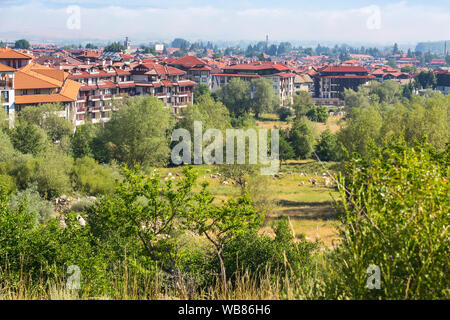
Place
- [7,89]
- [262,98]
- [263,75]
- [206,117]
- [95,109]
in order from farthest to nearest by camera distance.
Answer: [263,75] < [262,98] < [95,109] < [206,117] < [7,89]

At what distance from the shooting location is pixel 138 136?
26406 millimetres

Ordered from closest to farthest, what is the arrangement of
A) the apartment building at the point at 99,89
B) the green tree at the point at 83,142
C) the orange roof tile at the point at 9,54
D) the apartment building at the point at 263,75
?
the green tree at the point at 83,142 < the orange roof tile at the point at 9,54 < the apartment building at the point at 99,89 < the apartment building at the point at 263,75

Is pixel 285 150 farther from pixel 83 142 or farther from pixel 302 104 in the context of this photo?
pixel 302 104

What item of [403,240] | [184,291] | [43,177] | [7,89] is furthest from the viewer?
[7,89]

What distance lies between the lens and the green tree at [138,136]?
85.8 ft

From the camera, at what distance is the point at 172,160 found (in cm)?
3127

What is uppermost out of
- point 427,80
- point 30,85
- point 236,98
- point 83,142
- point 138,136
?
point 427,80

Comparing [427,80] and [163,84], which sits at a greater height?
[427,80]

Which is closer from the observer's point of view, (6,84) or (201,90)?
(6,84)

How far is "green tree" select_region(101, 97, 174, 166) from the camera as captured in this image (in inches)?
1029

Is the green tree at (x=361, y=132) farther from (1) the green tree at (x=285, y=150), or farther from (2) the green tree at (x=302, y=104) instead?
(2) the green tree at (x=302, y=104)

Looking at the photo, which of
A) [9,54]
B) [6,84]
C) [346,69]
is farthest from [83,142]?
[346,69]

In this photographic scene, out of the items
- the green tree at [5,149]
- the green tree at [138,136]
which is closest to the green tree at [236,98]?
the green tree at [138,136]
